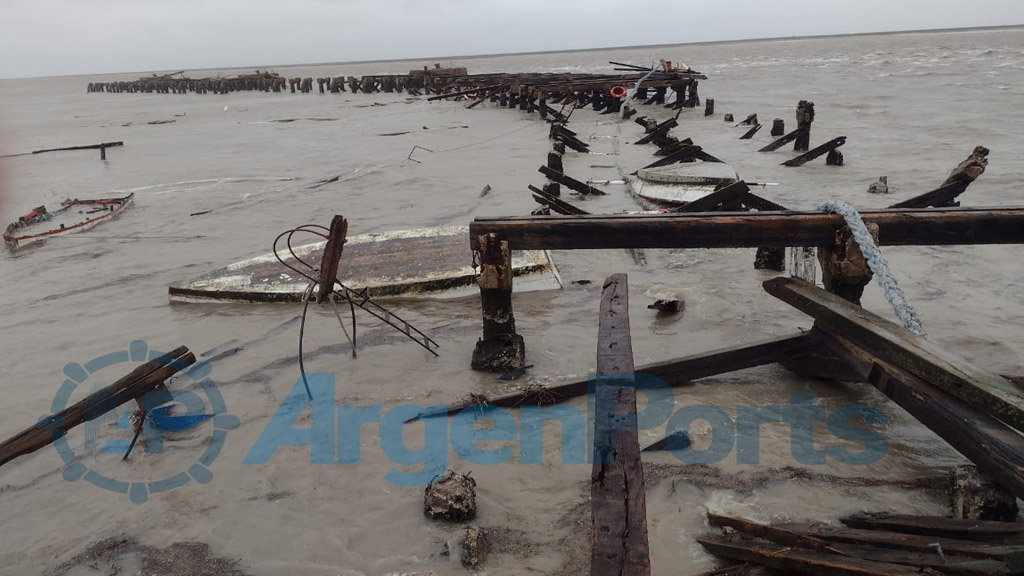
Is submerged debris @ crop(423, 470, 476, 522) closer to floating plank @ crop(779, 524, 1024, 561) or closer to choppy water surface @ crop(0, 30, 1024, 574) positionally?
choppy water surface @ crop(0, 30, 1024, 574)

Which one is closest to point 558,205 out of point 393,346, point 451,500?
point 393,346

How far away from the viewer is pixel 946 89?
91.8 ft

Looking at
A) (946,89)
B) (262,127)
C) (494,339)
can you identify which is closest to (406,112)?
(262,127)

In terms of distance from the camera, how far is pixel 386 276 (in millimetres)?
6734

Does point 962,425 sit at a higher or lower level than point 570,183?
lower

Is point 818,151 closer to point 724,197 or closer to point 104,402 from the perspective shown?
point 724,197

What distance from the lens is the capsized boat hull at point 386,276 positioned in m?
6.56

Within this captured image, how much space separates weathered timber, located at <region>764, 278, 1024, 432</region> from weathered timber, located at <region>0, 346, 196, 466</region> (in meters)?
3.79

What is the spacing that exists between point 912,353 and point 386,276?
487 centimetres

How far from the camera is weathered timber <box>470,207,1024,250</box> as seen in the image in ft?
12.9

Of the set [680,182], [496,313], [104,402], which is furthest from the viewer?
[680,182]

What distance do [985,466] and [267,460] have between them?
3.67 metres

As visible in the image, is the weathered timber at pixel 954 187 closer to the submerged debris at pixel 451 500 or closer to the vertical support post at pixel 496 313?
the vertical support post at pixel 496 313

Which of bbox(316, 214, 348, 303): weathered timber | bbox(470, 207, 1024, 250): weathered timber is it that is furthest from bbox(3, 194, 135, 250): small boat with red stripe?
bbox(470, 207, 1024, 250): weathered timber
